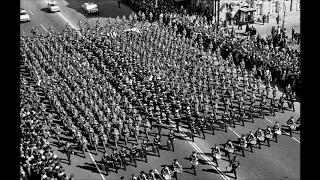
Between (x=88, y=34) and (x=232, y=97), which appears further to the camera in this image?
(x=88, y=34)

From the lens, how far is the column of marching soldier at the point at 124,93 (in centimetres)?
2522

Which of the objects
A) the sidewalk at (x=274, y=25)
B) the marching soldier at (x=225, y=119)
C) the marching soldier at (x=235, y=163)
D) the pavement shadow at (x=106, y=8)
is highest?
the pavement shadow at (x=106, y=8)

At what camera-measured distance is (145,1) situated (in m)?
52.8

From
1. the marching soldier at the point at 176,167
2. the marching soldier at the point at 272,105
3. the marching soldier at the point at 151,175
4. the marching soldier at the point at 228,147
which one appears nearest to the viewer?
the marching soldier at the point at 151,175

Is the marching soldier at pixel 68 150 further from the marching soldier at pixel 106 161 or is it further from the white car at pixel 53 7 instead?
the white car at pixel 53 7

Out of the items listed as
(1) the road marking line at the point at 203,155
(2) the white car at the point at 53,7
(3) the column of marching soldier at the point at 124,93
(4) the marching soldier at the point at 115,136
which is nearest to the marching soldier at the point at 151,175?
(3) the column of marching soldier at the point at 124,93

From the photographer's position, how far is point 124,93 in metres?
30.4

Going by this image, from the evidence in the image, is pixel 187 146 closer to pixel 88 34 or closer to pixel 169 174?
pixel 169 174

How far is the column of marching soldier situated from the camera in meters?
25.2

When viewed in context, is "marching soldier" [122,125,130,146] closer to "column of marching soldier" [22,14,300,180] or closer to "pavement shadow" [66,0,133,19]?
"column of marching soldier" [22,14,300,180]

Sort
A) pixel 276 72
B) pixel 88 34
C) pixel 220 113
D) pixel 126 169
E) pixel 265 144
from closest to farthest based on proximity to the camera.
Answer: pixel 126 169
pixel 265 144
pixel 220 113
pixel 276 72
pixel 88 34

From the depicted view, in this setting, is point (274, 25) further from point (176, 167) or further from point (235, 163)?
point (176, 167)
